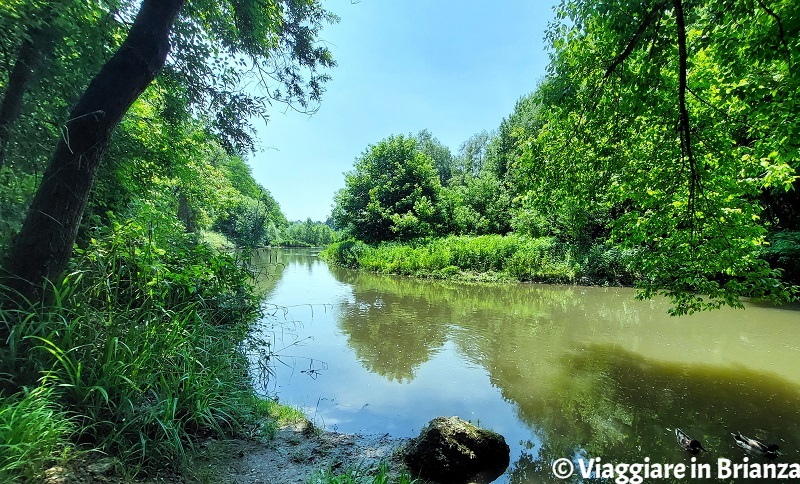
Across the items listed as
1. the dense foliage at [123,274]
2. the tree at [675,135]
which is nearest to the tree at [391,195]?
the tree at [675,135]

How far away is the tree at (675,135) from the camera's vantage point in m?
3.78

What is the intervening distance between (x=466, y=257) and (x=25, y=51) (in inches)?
668

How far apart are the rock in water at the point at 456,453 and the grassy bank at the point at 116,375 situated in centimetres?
157

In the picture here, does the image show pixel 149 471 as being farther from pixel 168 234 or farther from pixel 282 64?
pixel 282 64

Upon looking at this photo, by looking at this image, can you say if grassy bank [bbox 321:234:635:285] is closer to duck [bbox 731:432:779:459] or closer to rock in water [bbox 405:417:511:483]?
duck [bbox 731:432:779:459]

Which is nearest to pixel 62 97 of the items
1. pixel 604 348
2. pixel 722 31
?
pixel 722 31

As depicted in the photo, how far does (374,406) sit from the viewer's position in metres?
4.86

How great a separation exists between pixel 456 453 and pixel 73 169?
4.02 meters

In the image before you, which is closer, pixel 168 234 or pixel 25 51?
pixel 25 51

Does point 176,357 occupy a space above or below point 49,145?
below

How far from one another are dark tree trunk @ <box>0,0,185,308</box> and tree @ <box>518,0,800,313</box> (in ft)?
14.3

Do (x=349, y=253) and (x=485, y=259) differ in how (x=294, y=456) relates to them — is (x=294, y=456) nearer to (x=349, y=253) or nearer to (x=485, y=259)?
(x=485, y=259)

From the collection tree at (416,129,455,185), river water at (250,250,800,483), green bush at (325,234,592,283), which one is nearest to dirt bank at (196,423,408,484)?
river water at (250,250,800,483)

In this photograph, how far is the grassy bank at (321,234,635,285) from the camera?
51.0 feet
